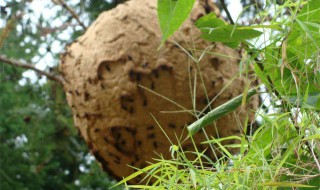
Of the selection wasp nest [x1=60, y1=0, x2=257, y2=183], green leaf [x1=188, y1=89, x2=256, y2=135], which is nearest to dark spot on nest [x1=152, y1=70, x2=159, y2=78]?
wasp nest [x1=60, y1=0, x2=257, y2=183]

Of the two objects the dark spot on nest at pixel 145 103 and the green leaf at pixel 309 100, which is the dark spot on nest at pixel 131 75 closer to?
the dark spot on nest at pixel 145 103

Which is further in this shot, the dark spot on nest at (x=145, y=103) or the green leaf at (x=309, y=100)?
the dark spot on nest at (x=145, y=103)

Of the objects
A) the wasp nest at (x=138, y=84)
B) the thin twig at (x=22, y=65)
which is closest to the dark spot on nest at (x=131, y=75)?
the wasp nest at (x=138, y=84)

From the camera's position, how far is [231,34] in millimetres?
624

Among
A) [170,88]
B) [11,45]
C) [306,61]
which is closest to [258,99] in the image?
[170,88]

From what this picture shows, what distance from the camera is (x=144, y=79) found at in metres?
1.50

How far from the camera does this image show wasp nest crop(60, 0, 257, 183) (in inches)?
59.3

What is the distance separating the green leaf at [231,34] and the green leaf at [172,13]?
0.03 meters

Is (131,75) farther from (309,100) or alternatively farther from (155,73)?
(309,100)

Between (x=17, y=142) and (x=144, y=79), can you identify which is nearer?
(x=144, y=79)

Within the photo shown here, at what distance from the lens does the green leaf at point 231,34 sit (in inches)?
24.7

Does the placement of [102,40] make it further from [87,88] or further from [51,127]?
[51,127]

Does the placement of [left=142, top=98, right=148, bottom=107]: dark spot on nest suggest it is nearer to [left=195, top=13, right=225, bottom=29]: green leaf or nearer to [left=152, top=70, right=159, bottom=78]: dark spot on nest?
[left=152, top=70, right=159, bottom=78]: dark spot on nest

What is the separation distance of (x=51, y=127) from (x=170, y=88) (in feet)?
3.53
